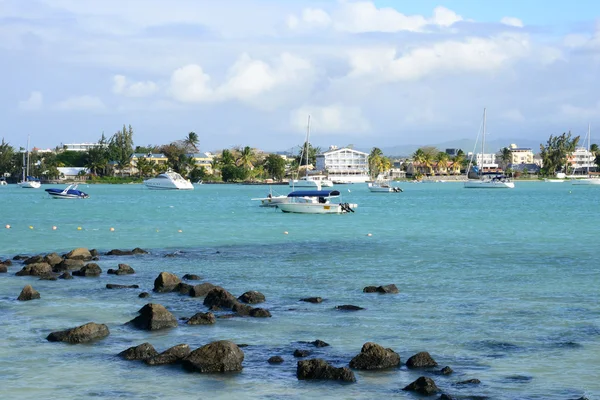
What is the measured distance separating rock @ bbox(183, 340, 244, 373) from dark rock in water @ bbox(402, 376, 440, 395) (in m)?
3.67

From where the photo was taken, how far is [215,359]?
1703 cm

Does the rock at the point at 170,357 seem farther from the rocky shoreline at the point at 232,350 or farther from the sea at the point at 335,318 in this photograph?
the sea at the point at 335,318

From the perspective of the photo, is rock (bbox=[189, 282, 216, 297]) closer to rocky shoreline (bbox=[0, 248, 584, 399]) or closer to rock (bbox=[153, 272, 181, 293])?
rocky shoreline (bbox=[0, 248, 584, 399])

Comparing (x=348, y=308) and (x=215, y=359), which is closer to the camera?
(x=215, y=359)

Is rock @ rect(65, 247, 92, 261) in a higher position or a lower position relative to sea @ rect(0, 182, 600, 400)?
higher

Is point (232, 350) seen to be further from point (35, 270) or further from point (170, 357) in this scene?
point (35, 270)

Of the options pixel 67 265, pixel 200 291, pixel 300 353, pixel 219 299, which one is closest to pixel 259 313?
pixel 219 299

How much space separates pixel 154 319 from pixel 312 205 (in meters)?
54.3

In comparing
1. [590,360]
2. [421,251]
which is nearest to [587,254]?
[421,251]

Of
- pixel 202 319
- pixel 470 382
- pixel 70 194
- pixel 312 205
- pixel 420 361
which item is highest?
pixel 312 205

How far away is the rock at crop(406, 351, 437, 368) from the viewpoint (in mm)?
17328

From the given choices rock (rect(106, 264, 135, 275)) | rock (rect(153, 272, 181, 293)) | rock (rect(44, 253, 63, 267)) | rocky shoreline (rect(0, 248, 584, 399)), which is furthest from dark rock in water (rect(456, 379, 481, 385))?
rock (rect(44, 253, 63, 267))

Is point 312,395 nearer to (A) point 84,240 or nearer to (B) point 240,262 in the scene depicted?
(B) point 240,262

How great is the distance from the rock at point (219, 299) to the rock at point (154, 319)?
93.9 inches
